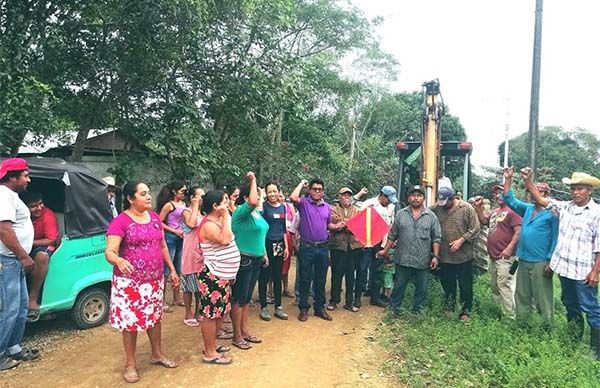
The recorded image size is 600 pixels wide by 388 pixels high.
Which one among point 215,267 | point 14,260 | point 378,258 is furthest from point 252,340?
point 378,258

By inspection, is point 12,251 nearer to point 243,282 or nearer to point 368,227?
point 243,282

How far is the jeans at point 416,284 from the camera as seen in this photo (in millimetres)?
6328

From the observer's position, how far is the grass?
13.9ft

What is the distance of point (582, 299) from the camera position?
505 centimetres

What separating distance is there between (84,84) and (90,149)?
6880 mm

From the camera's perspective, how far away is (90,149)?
14.4m

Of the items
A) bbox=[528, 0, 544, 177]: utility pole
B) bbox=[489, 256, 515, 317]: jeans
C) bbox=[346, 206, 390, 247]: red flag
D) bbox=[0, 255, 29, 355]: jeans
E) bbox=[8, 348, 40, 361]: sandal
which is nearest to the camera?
bbox=[0, 255, 29, 355]: jeans

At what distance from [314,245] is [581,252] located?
9.92 feet

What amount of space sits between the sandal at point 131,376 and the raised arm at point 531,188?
174 inches

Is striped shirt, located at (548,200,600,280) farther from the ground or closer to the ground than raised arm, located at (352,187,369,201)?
closer to the ground

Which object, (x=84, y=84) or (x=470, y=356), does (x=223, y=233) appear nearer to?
(x=470, y=356)

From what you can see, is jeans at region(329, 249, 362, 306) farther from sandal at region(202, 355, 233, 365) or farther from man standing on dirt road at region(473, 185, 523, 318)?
sandal at region(202, 355, 233, 365)

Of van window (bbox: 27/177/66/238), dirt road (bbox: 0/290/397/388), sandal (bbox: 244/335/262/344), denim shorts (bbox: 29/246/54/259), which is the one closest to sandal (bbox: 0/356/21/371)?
dirt road (bbox: 0/290/397/388)

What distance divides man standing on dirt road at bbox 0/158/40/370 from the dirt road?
434mm
